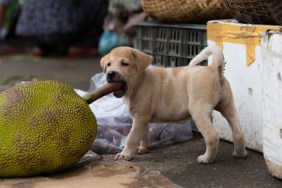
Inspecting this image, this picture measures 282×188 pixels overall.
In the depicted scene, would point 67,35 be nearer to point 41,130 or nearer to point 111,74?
point 111,74

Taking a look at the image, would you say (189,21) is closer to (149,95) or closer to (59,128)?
(149,95)

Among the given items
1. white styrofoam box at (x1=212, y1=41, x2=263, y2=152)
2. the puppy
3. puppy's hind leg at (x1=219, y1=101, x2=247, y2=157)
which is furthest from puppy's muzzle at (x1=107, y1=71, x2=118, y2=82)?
white styrofoam box at (x1=212, y1=41, x2=263, y2=152)

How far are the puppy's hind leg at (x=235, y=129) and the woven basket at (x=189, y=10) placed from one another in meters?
1.04

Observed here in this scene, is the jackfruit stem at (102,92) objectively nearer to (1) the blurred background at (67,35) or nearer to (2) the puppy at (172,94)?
(2) the puppy at (172,94)

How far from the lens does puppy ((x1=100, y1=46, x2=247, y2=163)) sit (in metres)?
3.63

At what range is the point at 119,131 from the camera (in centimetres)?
423

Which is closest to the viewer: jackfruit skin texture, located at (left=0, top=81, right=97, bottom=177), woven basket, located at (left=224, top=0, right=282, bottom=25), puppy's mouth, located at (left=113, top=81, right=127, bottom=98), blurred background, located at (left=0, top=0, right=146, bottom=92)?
jackfruit skin texture, located at (left=0, top=81, right=97, bottom=177)

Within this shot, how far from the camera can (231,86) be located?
4.10 meters

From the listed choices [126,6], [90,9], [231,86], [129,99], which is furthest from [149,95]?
[90,9]

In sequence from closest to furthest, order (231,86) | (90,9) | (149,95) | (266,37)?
(266,37), (149,95), (231,86), (90,9)

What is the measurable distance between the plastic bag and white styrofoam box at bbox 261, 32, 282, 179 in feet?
3.65

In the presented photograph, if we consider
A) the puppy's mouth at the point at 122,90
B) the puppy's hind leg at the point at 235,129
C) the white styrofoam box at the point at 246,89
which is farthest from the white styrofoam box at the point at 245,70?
the puppy's mouth at the point at 122,90

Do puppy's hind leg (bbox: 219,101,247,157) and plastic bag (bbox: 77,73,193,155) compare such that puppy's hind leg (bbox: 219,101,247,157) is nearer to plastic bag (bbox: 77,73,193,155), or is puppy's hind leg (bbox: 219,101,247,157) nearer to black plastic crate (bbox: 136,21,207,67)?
plastic bag (bbox: 77,73,193,155)

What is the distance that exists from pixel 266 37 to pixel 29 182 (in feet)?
4.85
